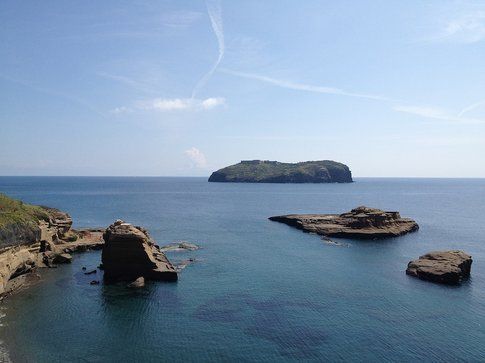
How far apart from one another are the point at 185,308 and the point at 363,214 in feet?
287

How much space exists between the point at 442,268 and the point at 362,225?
2042 inches

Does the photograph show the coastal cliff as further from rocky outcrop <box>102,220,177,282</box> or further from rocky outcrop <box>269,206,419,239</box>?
rocky outcrop <box>269,206,419,239</box>

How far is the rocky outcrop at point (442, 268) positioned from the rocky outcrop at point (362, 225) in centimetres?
3975

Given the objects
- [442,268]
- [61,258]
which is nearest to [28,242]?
[61,258]

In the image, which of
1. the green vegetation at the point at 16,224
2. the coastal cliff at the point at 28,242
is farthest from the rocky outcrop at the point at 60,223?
the green vegetation at the point at 16,224

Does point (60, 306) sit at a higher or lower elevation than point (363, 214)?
lower

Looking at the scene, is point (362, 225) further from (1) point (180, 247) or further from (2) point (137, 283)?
(2) point (137, 283)

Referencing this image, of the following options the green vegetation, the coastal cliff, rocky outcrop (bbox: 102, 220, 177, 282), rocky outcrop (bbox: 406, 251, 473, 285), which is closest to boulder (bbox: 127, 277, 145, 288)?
rocky outcrop (bbox: 102, 220, 177, 282)

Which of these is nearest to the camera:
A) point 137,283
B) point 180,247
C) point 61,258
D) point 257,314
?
point 257,314

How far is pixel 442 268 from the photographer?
241 feet

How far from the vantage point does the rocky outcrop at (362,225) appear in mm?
121250

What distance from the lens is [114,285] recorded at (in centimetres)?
6706

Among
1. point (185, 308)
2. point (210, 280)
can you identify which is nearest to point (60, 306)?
A: point (185, 308)

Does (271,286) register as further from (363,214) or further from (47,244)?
(363,214)
